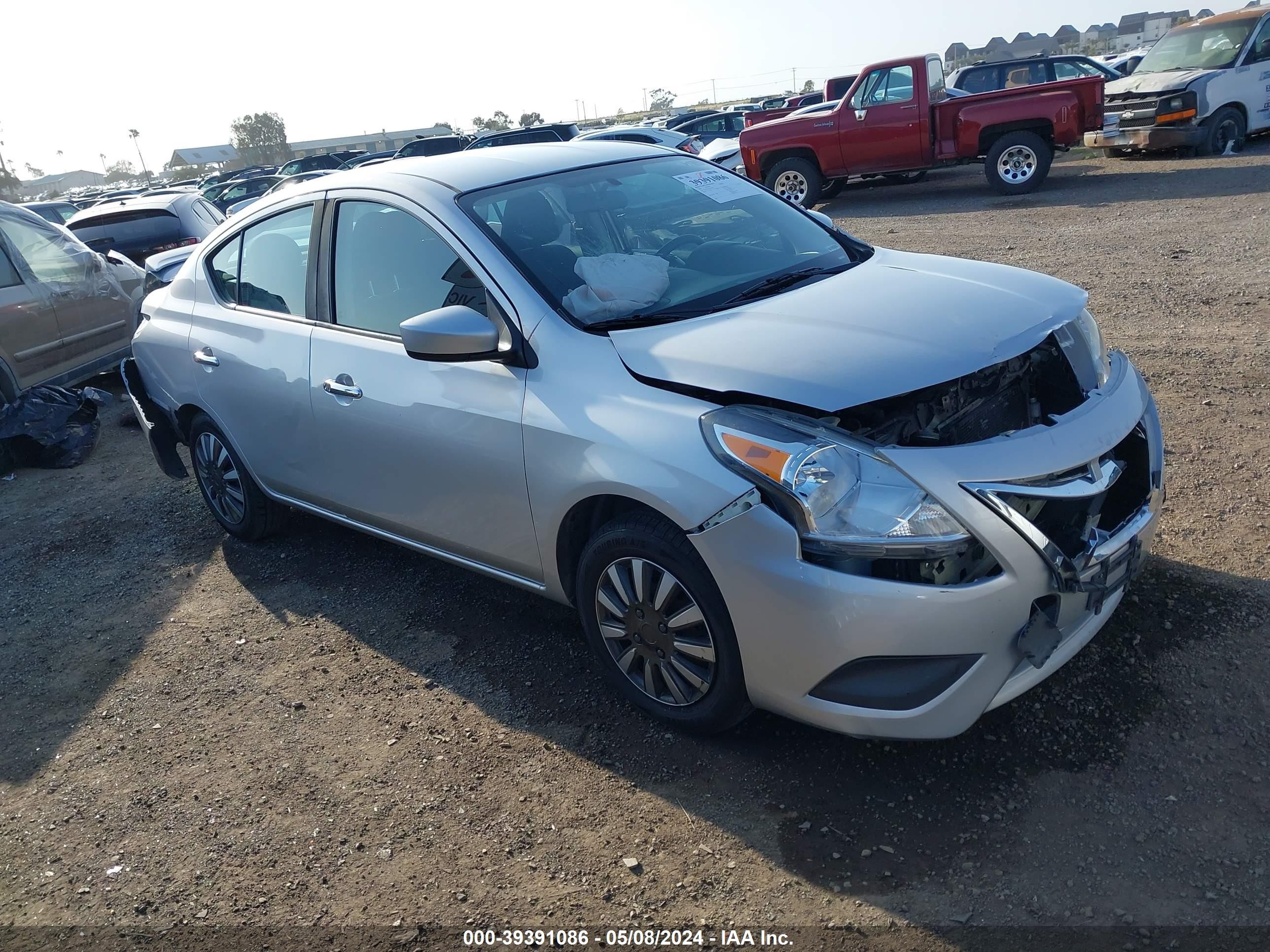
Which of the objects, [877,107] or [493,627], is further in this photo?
[877,107]

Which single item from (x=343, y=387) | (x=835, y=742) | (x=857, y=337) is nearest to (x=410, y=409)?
(x=343, y=387)

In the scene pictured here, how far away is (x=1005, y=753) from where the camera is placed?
291 cm

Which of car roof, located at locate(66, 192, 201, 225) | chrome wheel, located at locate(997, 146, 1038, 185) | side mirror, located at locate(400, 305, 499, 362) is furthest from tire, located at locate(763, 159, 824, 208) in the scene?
side mirror, located at locate(400, 305, 499, 362)

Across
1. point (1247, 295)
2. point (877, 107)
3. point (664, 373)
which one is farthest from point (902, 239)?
point (664, 373)

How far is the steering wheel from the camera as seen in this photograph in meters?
3.68

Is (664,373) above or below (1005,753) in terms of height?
above

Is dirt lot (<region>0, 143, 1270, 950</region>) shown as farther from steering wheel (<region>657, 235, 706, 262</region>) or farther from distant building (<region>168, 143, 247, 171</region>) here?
distant building (<region>168, 143, 247, 171</region>)

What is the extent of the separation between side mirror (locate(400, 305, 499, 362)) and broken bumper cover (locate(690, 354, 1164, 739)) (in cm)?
99

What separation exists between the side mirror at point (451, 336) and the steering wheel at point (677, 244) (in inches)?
31.5

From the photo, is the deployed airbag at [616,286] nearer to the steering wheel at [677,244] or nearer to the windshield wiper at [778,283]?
the steering wheel at [677,244]

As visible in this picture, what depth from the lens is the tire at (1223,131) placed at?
14477 millimetres

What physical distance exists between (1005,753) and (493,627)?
2.04m

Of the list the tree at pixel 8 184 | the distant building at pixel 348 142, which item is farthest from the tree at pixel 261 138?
the tree at pixel 8 184

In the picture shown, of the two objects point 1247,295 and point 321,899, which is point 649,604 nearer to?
point 321,899
